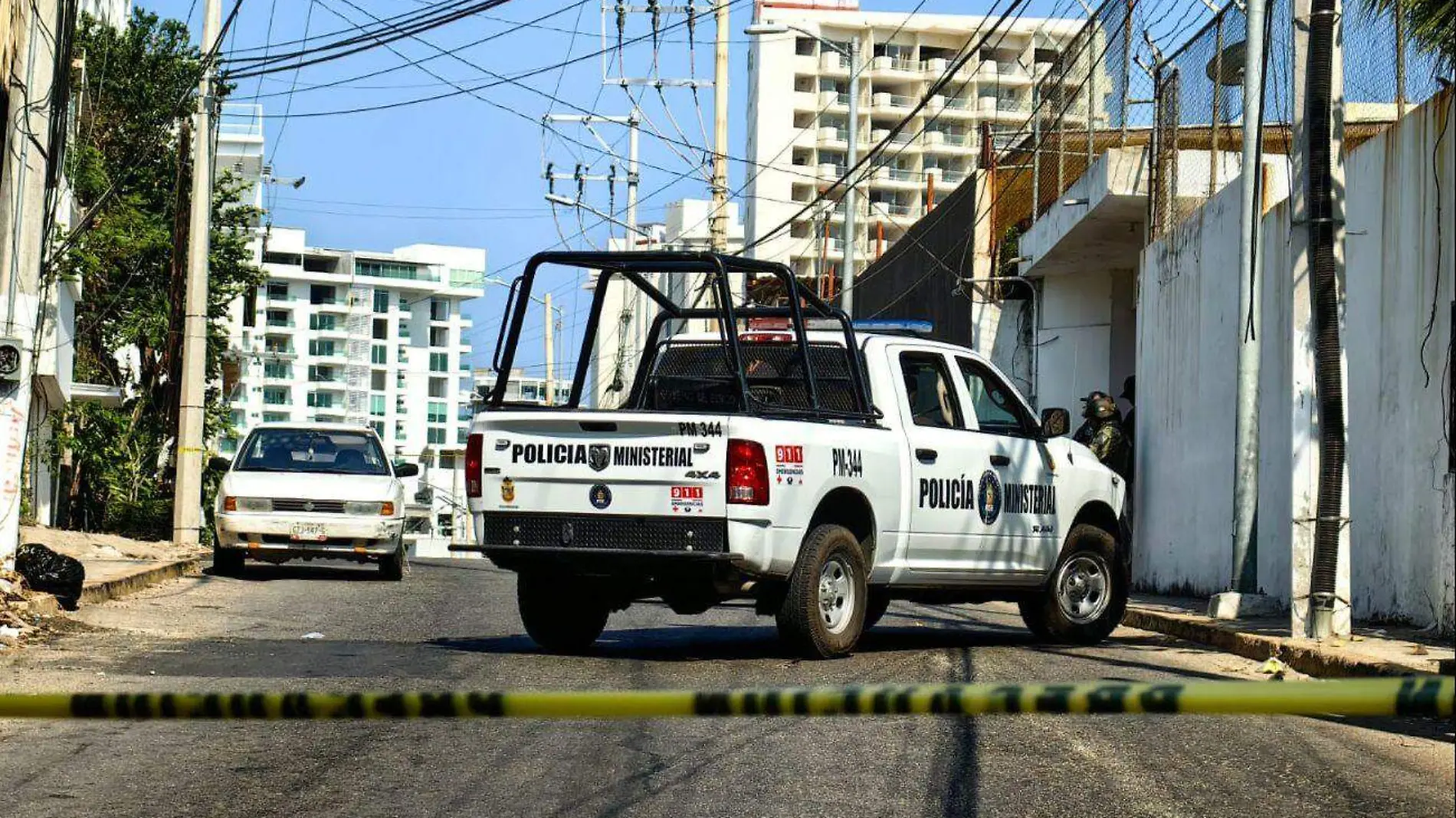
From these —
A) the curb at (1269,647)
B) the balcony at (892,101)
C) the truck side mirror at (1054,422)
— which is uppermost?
the balcony at (892,101)

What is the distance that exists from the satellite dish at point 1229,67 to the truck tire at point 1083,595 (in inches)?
296

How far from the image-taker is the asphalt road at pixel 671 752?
649 centimetres

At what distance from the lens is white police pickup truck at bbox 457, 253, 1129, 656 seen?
10703 mm

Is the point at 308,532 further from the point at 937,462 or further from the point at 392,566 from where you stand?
the point at 937,462

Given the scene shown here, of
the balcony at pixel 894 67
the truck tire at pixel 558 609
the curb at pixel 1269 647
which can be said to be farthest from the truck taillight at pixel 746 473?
the balcony at pixel 894 67

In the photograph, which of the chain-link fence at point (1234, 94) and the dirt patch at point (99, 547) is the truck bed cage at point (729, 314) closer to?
the chain-link fence at point (1234, 94)

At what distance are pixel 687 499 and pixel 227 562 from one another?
35.8 ft

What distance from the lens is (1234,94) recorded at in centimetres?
1919

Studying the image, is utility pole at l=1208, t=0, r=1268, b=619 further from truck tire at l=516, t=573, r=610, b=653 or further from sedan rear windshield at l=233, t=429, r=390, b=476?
sedan rear windshield at l=233, t=429, r=390, b=476

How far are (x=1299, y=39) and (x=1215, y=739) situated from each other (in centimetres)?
647

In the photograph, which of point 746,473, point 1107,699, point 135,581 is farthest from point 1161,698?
point 135,581

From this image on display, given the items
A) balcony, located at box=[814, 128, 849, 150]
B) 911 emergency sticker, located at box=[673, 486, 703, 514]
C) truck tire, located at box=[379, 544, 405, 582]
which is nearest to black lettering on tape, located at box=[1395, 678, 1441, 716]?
911 emergency sticker, located at box=[673, 486, 703, 514]

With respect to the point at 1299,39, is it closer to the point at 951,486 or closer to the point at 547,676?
the point at 951,486

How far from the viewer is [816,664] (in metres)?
10.8
